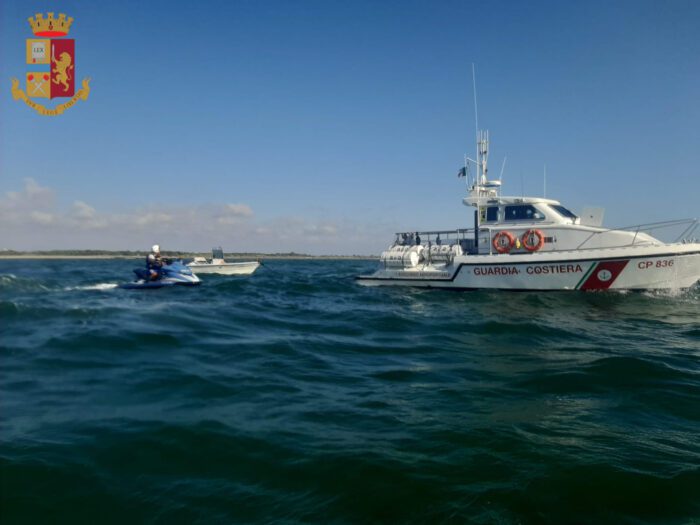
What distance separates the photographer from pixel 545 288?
16750 millimetres

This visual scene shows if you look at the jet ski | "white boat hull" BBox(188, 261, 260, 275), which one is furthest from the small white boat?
the jet ski

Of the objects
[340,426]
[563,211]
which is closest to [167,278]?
[340,426]

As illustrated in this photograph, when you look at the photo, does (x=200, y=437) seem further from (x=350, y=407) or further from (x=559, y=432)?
(x=559, y=432)

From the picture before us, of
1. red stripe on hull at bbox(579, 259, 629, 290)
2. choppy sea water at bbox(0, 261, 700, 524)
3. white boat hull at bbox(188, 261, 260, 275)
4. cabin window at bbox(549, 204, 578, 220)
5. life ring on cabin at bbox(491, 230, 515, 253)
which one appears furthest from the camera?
white boat hull at bbox(188, 261, 260, 275)

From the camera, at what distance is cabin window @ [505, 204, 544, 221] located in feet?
58.5

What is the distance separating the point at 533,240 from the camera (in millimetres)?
17297

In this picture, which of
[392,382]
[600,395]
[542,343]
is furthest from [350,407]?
[542,343]

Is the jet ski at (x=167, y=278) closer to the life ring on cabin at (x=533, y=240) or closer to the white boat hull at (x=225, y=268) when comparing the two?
the white boat hull at (x=225, y=268)

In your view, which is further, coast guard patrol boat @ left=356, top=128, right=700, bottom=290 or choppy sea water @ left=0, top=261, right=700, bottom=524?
coast guard patrol boat @ left=356, top=128, right=700, bottom=290

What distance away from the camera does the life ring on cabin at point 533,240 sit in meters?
17.2

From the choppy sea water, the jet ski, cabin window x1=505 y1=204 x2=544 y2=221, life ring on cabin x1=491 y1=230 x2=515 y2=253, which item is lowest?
the choppy sea water

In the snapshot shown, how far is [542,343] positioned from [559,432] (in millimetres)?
4883

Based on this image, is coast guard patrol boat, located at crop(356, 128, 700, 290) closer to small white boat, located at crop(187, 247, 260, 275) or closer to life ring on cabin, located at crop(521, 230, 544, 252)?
life ring on cabin, located at crop(521, 230, 544, 252)

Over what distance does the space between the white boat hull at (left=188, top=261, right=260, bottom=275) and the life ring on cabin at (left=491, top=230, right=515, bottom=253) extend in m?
19.9
